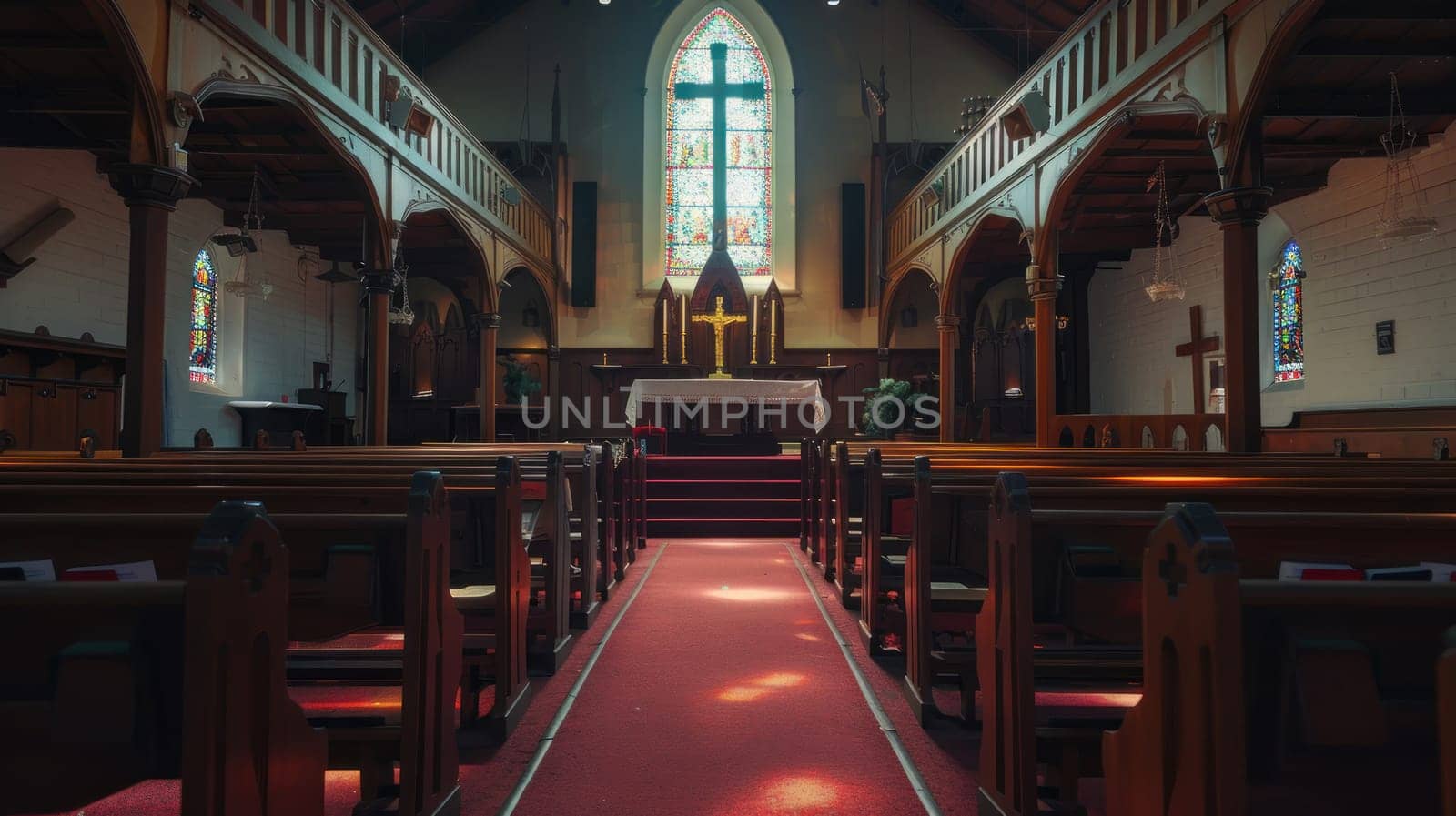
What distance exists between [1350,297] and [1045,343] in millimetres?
3134

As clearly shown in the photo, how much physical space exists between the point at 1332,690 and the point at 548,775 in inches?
77.7

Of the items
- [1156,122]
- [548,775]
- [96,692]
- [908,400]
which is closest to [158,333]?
[548,775]

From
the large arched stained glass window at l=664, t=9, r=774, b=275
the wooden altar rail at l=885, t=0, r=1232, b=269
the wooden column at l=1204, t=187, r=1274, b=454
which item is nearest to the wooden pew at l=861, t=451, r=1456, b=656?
the wooden column at l=1204, t=187, r=1274, b=454

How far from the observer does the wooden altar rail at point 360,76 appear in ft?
21.9

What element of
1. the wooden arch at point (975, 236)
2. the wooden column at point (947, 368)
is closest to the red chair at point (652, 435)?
the wooden column at point (947, 368)

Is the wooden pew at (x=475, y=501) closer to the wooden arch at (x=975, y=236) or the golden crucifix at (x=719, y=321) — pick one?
the wooden arch at (x=975, y=236)

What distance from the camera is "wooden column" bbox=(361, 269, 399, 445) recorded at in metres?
8.80

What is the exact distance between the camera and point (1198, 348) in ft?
38.5

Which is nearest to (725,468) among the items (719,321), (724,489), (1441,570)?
(724,489)

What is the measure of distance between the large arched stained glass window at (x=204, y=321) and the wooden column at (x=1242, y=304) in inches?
427

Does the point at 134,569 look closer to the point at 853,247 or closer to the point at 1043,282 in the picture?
the point at 1043,282

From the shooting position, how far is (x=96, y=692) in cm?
134

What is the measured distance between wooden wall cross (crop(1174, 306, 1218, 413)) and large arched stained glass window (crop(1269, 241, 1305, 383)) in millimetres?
914

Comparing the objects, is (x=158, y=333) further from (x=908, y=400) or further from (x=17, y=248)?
(x=908, y=400)
